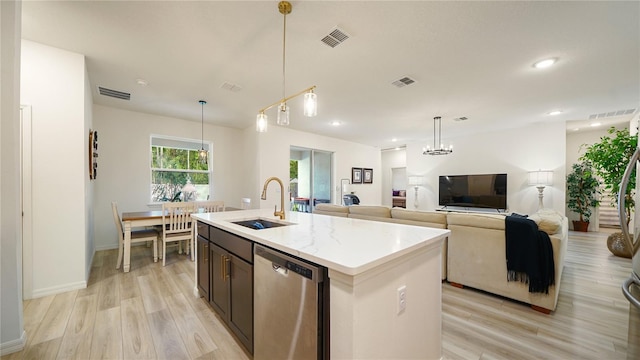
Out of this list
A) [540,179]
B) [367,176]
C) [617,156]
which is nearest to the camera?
[617,156]

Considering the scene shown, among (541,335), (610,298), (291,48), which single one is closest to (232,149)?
(291,48)

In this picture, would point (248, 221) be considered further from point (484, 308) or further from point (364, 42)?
point (484, 308)

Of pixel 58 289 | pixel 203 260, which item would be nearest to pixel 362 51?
pixel 203 260

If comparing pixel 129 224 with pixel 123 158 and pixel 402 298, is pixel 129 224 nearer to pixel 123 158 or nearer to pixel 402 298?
pixel 123 158

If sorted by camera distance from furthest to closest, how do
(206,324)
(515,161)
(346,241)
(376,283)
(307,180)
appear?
(307,180), (515,161), (206,324), (346,241), (376,283)

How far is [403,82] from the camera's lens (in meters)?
3.34

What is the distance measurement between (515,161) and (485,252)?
4.65 m

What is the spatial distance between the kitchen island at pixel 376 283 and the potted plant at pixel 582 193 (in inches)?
283

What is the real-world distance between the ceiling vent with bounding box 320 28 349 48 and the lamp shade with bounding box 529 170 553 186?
224 inches

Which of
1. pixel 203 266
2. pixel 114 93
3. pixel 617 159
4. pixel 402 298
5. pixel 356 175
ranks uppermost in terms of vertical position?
pixel 114 93

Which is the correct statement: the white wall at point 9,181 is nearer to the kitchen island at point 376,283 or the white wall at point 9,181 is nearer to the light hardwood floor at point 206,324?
the light hardwood floor at point 206,324

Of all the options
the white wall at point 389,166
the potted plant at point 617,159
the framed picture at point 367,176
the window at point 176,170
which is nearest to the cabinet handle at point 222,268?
the window at point 176,170

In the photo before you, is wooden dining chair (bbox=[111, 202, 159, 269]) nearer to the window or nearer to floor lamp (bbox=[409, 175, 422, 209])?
the window

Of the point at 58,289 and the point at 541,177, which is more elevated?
the point at 541,177
